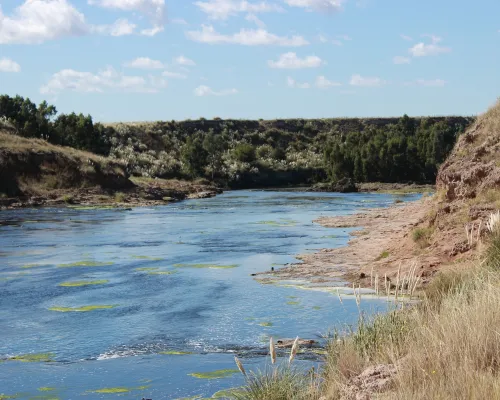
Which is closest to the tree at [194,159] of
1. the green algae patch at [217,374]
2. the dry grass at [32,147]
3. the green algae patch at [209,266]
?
the dry grass at [32,147]

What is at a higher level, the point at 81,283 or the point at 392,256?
the point at 392,256

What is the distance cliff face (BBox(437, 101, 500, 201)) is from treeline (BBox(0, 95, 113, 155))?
64650 millimetres

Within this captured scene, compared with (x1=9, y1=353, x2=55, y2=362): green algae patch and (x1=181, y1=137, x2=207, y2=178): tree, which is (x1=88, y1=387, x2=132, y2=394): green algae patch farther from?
(x1=181, y1=137, x2=207, y2=178): tree

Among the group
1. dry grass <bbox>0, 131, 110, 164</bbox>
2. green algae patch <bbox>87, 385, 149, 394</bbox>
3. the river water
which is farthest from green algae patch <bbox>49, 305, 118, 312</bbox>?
dry grass <bbox>0, 131, 110, 164</bbox>

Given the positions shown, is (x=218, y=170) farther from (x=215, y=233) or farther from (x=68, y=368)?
(x=68, y=368)

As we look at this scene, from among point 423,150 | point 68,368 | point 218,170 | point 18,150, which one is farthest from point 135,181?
point 68,368

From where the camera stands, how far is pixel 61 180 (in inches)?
2687

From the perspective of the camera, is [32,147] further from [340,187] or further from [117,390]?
[117,390]

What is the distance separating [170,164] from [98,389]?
93566 millimetres

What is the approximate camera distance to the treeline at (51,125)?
3462 inches

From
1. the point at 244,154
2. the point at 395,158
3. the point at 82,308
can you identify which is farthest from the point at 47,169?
the point at 82,308

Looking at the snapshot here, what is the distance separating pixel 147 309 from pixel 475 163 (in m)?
12.3

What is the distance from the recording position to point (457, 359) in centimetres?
823

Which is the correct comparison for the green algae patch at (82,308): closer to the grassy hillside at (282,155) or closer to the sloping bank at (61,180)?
the sloping bank at (61,180)
